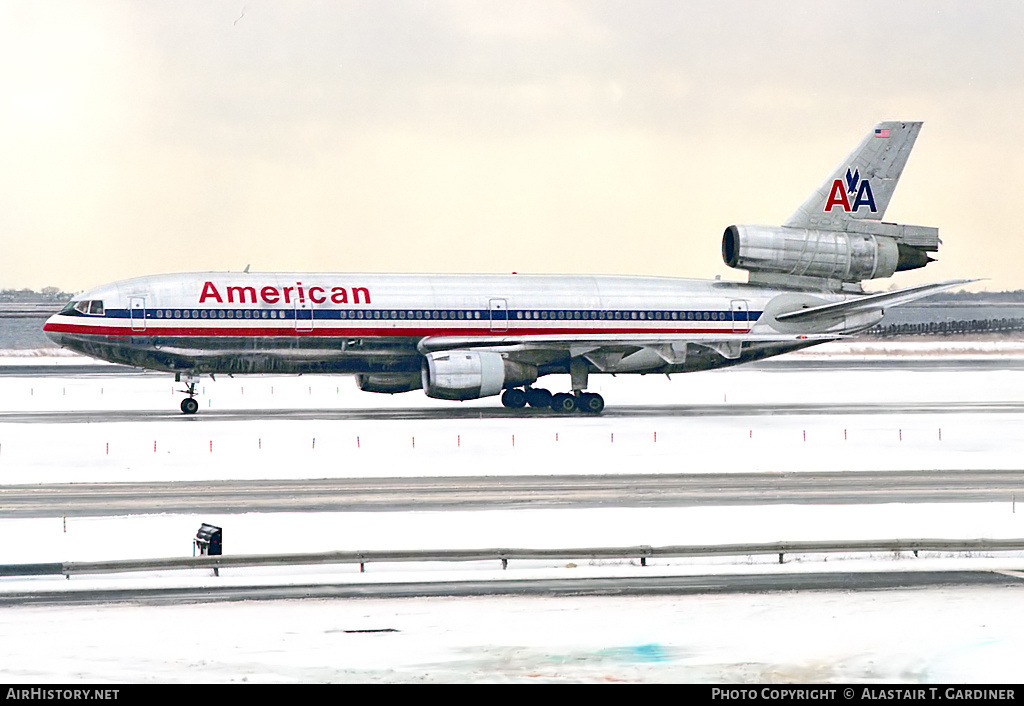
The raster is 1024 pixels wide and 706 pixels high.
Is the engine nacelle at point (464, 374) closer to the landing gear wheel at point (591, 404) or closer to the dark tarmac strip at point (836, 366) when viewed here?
the landing gear wheel at point (591, 404)

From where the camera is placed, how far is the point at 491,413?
168 ft

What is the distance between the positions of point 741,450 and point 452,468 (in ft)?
30.4

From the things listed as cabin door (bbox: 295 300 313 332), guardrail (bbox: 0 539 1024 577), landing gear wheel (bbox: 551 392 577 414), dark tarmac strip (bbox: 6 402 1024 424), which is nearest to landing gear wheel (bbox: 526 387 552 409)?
dark tarmac strip (bbox: 6 402 1024 424)

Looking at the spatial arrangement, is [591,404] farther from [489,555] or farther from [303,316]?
[489,555]

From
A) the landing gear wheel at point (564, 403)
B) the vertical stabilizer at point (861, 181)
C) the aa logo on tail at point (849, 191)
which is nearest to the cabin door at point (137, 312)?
the landing gear wheel at point (564, 403)

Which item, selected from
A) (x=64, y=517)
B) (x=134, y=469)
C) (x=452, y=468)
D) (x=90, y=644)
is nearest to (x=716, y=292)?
(x=452, y=468)

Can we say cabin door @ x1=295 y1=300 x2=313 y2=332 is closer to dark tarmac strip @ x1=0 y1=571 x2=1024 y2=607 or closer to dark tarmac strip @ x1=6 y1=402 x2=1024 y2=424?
dark tarmac strip @ x1=6 y1=402 x2=1024 y2=424

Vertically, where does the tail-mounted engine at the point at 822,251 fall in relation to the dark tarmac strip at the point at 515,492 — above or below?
above

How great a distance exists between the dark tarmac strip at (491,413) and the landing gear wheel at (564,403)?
0.43 m

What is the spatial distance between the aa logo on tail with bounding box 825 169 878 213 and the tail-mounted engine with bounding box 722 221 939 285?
1.00m

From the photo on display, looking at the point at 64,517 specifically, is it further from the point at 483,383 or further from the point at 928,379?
the point at 928,379

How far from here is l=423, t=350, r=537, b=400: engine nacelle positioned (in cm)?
4719

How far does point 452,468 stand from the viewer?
112 ft

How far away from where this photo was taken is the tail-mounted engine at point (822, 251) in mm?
54438
